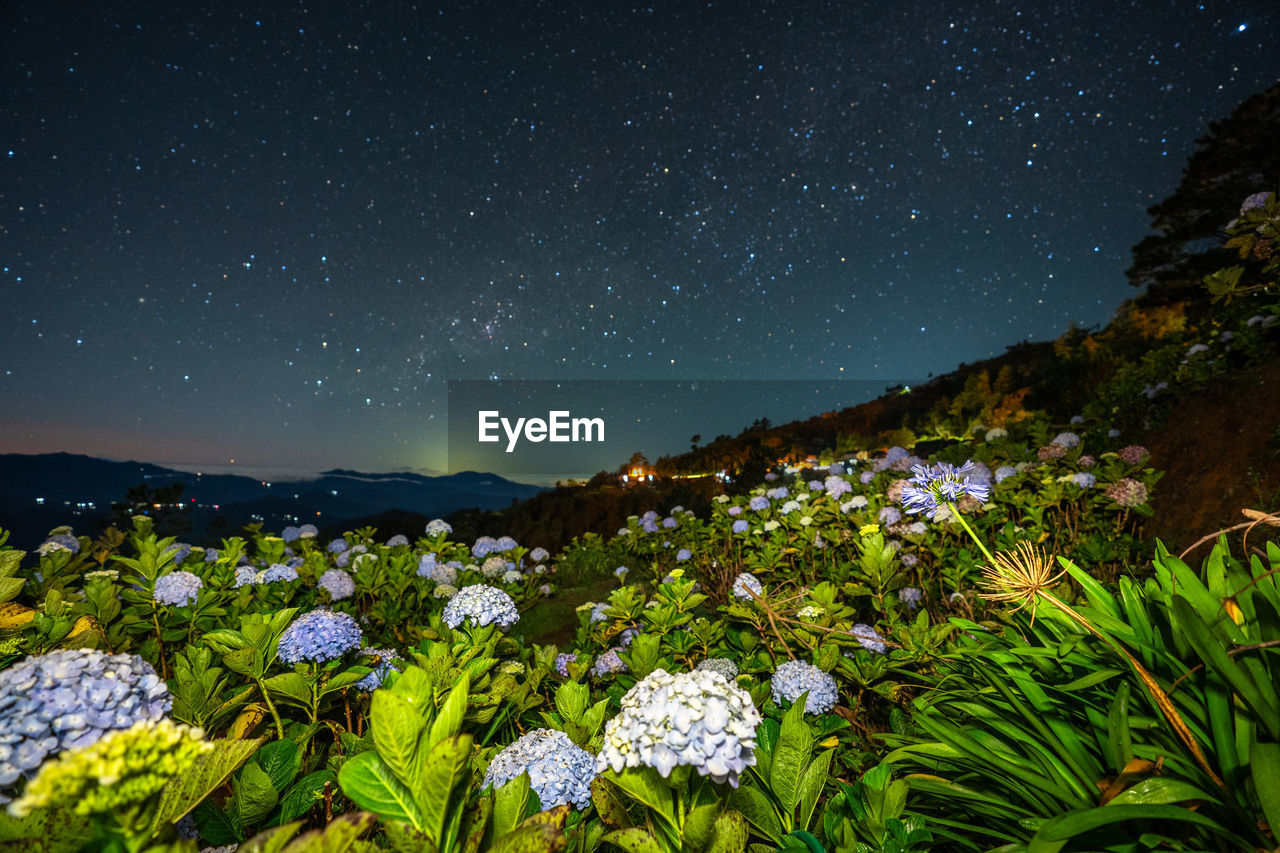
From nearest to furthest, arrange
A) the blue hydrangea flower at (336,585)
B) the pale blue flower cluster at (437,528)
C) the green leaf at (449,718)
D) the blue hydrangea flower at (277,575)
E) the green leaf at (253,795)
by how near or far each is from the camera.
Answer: the green leaf at (449,718) < the green leaf at (253,795) < the blue hydrangea flower at (277,575) < the blue hydrangea flower at (336,585) < the pale blue flower cluster at (437,528)

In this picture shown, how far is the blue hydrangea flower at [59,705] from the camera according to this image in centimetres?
78

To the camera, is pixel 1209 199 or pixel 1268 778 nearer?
pixel 1268 778

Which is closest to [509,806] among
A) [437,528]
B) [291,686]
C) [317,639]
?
[291,686]

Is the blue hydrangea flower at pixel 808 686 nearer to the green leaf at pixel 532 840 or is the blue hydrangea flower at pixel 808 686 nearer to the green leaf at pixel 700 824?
the green leaf at pixel 700 824

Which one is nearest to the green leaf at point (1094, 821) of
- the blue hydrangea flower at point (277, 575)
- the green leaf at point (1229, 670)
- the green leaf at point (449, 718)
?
the green leaf at point (1229, 670)

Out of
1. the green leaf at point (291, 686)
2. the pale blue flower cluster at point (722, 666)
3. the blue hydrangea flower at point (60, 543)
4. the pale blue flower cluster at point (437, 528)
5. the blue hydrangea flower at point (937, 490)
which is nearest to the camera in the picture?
the green leaf at point (291, 686)

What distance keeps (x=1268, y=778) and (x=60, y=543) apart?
5.80 metres

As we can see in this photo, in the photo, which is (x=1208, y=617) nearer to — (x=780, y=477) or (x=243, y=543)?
(x=243, y=543)

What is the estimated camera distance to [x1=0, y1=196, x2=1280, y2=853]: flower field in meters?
0.83

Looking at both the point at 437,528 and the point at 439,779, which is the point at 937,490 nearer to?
the point at 439,779

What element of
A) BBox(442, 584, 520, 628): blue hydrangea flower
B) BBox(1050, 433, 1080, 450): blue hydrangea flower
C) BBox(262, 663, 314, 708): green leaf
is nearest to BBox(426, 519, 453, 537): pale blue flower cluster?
BBox(442, 584, 520, 628): blue hydrangea flower

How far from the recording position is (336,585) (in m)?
3.25

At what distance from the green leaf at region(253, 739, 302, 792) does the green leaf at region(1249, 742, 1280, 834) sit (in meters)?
2.35

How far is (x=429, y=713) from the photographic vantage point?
36.5 inches
